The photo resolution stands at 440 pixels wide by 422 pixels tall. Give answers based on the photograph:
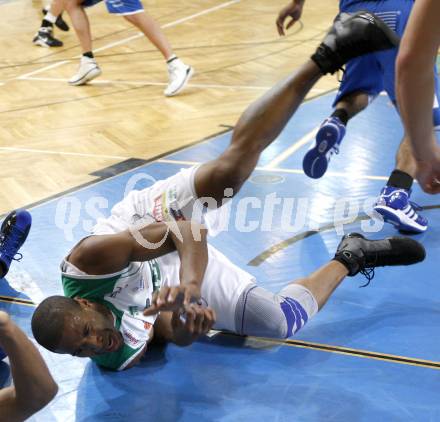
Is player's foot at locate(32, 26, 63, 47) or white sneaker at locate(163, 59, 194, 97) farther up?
white sneaker at locate(163, 59, 194, 97)

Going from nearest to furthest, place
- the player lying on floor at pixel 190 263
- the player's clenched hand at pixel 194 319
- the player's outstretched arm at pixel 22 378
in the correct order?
the player's outstretched arm at pixel 22 378 < the player's clenched hand at pixel 194 319 < the player lying on floor at pixel 190 263

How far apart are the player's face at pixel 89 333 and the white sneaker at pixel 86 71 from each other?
459cm

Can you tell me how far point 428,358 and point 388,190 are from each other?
1.30m

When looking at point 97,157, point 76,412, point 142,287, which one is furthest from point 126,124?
point 76,412

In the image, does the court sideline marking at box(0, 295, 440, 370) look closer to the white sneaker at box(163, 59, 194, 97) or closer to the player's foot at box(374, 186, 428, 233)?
the player's foot at box(374, 186, 428, 233)

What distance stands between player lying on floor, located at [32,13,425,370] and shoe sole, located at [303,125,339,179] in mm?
634

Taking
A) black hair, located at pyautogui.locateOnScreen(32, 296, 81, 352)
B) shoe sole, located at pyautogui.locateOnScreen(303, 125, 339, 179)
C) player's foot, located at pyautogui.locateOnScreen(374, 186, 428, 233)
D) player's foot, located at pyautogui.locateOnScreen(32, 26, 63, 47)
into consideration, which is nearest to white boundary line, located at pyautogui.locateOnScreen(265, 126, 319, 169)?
shoe sole, located at pyautogui.locateOnScreen(303, 125, 339, 179)

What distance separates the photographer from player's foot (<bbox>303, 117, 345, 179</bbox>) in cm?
415

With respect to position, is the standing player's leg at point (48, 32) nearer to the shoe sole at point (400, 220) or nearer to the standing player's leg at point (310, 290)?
the shoe sole at point (400, 220)

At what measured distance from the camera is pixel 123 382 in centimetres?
312

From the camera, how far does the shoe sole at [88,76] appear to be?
24.0 ft

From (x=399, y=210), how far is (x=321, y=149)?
19.9 inches

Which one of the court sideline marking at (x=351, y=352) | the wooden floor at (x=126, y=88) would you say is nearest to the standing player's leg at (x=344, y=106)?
the court sideline marking at (x=351, y=352)

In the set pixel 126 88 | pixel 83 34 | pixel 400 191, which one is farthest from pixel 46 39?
pixel 400 191
